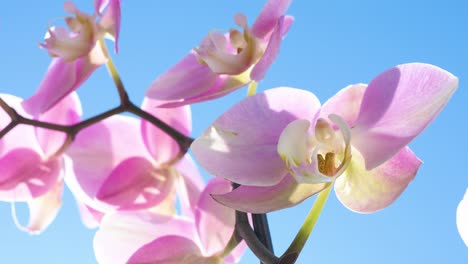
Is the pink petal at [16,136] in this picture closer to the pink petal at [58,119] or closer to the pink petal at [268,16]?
the pink petal at [58,119]

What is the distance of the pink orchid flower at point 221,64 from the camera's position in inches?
20.6

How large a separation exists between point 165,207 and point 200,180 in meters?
0.04

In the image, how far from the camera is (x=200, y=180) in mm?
616

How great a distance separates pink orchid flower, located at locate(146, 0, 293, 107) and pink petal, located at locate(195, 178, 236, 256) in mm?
77

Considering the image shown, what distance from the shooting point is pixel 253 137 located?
1.38ft

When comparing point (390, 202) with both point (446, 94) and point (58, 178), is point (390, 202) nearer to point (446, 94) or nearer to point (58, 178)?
point (446, 94)

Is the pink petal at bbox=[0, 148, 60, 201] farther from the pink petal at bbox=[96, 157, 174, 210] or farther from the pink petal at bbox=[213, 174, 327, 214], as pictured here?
the pink petal at bbox=[213, 174, 327, 214]

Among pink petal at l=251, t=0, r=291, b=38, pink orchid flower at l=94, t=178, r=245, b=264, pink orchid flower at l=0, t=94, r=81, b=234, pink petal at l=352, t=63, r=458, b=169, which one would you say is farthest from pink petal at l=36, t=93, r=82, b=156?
pink petal at l=352, t=63, r=458, b=169

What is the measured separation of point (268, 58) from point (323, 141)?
0.25ft

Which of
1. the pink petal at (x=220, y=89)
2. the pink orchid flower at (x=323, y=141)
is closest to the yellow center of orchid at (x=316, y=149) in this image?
the pink orchid flower at (x=323, y=141)

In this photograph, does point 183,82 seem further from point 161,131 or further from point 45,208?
point 45,208

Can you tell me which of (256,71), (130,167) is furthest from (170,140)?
(256,71)

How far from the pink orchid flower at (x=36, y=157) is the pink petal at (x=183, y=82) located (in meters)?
0.12

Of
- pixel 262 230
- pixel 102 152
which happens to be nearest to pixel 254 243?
pixel 262 230
